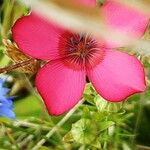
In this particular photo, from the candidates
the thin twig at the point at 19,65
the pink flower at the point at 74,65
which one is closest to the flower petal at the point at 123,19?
the pink flower at the point at 74,65

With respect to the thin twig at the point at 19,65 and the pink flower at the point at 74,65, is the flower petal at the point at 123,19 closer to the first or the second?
the pink flower at the point at 74,65

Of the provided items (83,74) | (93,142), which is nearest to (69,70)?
(83,74)

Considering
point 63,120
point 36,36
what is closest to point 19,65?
point 36,36

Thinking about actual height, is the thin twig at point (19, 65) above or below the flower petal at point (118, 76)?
above

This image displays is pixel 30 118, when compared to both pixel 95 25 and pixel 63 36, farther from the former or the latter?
pixel 95 25

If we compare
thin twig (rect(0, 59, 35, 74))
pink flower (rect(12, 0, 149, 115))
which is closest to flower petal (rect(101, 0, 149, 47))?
pink flower (rect(12, 0, 149, 115))
